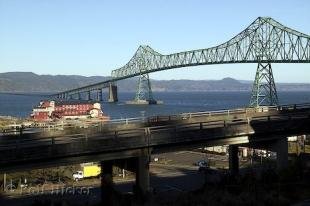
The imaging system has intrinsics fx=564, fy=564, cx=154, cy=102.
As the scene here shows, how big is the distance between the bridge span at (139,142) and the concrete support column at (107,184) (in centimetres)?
5

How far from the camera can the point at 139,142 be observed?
24969mm

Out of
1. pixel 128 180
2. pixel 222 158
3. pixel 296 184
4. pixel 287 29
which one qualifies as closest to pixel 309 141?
pixel 222 158

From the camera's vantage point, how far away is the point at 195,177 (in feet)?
134

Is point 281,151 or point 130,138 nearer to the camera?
point 130,138

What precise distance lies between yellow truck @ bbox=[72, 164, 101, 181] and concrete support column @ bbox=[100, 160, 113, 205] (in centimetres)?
1460

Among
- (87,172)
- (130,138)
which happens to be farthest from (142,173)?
(87,172)

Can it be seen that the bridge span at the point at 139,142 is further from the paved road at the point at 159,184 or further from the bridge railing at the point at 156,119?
the paved road at the point at 159,184

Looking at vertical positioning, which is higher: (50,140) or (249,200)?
(50,140)

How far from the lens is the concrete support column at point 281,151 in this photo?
1195 inches

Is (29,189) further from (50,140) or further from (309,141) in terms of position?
(309,141)

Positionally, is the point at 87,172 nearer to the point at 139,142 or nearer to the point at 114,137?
the point at 139,142

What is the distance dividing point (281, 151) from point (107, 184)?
1021 cm

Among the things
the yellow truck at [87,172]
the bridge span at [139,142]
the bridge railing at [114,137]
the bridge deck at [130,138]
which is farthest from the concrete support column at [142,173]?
the yellow truck at [87,172]

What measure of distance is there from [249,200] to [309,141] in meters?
33.1
